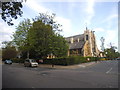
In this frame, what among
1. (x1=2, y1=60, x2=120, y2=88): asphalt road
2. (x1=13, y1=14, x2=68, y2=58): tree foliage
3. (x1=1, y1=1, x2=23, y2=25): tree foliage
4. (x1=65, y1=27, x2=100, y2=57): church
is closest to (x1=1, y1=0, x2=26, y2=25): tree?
(x1=1, y1=1, x2=23, y2=25): tree foliage

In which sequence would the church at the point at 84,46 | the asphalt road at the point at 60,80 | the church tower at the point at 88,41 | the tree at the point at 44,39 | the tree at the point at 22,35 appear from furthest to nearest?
the church tower at the point at 88,41
the church at the point at 84,46
the tree at the point at 22,35
the tree at the point at 44,39
the asphalt road at the point at 60,80

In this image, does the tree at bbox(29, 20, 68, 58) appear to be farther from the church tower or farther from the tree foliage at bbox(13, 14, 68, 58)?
the church tower

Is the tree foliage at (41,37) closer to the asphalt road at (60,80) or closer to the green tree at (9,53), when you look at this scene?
the asphalt road at (60,80)

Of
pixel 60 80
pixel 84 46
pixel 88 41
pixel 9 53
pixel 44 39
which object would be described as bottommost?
pixel 60 80

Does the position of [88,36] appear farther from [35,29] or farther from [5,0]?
[5,0]

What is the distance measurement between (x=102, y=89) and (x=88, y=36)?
53.8 m

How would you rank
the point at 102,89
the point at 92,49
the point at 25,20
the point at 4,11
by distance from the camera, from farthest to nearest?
the point at 92,49 → the point at 25,20 → the point at 4,11 → the point at 102,89

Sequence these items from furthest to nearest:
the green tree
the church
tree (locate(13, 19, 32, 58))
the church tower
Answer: the church tower, the green tree, the church, tree (locate(13, 19, 32, 58))

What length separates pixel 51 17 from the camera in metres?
31.7

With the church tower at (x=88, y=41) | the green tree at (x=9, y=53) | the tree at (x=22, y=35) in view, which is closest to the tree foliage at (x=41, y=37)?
the tree at (x=22, y=35)

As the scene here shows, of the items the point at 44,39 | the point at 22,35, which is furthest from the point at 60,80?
the point at 22,35

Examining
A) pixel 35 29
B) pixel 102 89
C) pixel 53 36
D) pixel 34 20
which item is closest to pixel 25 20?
pixel 34 20

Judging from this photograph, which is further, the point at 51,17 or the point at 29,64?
the point at 51,17

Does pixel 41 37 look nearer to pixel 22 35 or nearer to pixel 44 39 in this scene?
pixel 44 39
